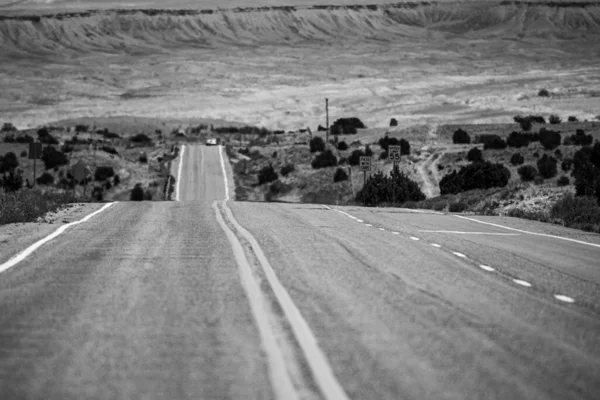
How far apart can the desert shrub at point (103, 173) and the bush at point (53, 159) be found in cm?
439

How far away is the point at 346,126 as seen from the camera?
12081 centimetres

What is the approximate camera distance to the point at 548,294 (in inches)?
493

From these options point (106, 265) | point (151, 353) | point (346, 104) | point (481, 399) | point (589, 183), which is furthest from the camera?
point (346, 104)

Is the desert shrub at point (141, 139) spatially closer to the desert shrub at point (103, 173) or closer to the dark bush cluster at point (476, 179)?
the desert shrub at point (103, 173)

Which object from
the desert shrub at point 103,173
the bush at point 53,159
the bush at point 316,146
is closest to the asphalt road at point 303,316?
the desert shrub at point 103,173

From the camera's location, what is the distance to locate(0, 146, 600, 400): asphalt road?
25.8ft


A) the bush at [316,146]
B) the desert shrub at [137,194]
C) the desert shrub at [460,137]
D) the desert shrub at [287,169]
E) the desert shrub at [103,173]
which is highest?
the desert shrub at [460,137]

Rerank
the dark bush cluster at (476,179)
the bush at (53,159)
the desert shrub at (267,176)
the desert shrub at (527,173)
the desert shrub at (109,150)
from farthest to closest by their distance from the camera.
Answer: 1. the desert shrub at (109,150)
2. the bush at (53,159)
3. the desert shrub at (267,176)
4. the desert shrub at (527,173)
5. the dark bush cluster at (476,179)

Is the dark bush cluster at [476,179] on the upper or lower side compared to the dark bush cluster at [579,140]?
lower

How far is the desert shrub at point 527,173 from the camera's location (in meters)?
63.8

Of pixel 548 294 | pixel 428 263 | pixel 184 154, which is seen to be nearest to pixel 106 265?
pixel 428 263

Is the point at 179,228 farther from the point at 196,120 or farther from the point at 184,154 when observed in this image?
the point at 196,120

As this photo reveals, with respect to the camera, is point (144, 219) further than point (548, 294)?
Yes

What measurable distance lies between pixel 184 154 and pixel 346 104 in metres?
67.2
